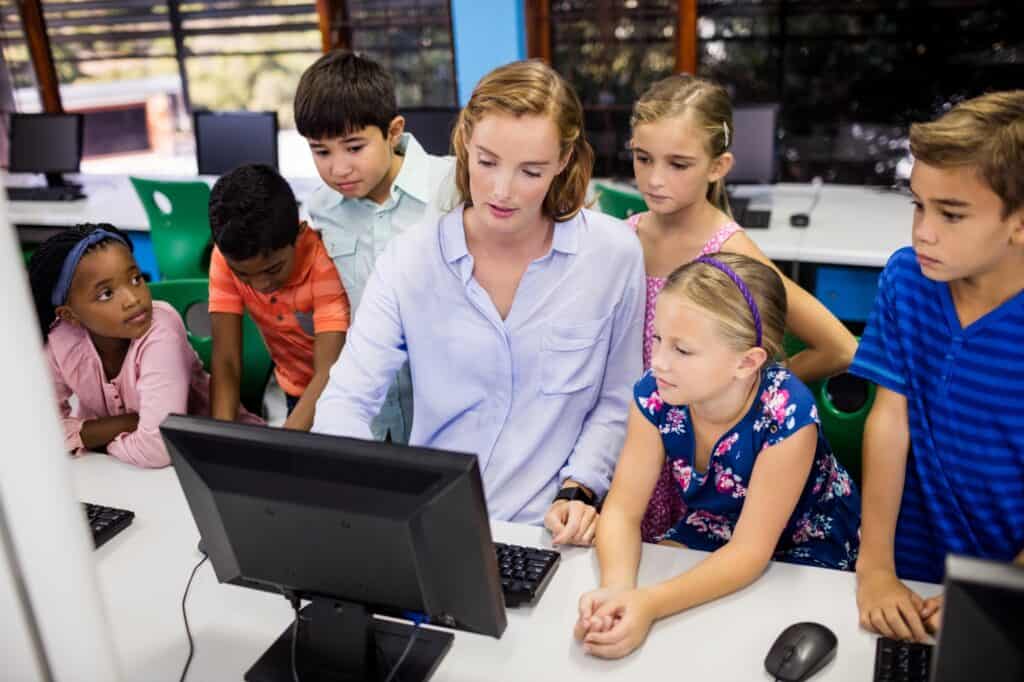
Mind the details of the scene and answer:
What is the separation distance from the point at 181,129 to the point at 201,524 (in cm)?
448

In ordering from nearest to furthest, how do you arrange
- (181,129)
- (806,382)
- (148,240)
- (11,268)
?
(11,268) < (806,382) < (148,240) < (181,129)

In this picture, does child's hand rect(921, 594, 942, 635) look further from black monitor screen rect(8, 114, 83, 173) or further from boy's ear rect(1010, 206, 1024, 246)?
black monitor screen rect(8, 114, 83, 173)

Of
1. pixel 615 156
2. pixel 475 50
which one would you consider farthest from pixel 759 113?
pixel 475 50

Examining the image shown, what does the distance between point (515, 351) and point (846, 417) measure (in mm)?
667

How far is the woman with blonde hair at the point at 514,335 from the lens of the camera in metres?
1.55

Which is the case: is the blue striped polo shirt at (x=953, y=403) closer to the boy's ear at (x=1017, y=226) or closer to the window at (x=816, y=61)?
the boy's ear at (x=1017, y=226)

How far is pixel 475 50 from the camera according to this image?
14.2 feet

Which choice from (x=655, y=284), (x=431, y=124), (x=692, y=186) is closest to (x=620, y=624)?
(x=655, y=284)

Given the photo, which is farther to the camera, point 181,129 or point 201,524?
point 181,129

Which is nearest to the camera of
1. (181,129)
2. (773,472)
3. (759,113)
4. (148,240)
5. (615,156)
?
(773,472)

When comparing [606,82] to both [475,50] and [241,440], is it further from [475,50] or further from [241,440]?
[241,440]

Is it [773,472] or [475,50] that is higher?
[475,50]

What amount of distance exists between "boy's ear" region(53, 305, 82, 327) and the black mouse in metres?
1.53

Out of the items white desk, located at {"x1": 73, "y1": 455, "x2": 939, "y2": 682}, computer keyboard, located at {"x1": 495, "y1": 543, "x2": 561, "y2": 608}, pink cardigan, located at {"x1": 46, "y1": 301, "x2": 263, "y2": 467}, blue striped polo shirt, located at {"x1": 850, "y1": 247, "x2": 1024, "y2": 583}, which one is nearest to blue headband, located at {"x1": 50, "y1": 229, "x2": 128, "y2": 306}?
pink cardigan, located at {"x1": 46, "y1": 301, "x2": 263, "y2": 467}
